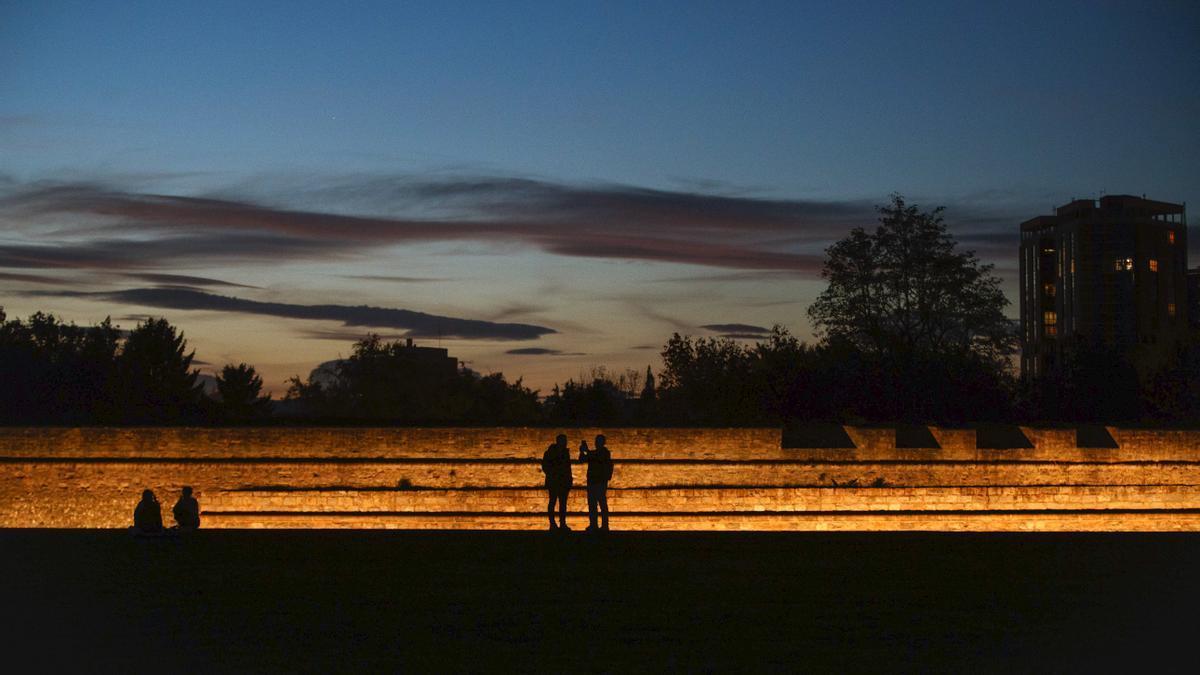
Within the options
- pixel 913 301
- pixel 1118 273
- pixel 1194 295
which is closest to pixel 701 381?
pixel 913 301

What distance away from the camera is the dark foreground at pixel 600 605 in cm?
814

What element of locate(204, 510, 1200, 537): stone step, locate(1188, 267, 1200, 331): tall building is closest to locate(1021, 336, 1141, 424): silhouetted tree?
locate(204, 510, 1200, 537): stone step

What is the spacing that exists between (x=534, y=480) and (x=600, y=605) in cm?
1578

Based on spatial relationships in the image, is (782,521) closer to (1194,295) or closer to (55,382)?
(55,382)

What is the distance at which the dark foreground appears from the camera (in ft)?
26.7

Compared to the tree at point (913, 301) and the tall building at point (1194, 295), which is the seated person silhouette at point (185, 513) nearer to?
the tree at point (913, 301)

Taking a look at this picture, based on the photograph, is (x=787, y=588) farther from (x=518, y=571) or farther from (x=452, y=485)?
(x=452, y=485)

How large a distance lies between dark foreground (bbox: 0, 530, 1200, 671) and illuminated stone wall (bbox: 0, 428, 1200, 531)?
9370 mm

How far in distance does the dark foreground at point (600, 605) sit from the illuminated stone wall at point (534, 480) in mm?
9370

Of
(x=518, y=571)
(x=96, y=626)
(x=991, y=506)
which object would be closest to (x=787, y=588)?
(x=518, y=571)

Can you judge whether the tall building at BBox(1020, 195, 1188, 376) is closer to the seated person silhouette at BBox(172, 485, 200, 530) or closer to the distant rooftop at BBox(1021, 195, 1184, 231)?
the distant rooftop at BBox(1021, 195, 1184, 231)

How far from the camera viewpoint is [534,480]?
25.8m

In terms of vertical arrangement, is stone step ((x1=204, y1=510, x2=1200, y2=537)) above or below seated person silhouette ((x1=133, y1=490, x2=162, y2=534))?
below

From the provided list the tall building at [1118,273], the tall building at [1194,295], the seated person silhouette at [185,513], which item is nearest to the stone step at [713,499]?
the seated person silhouette at [185,513]
